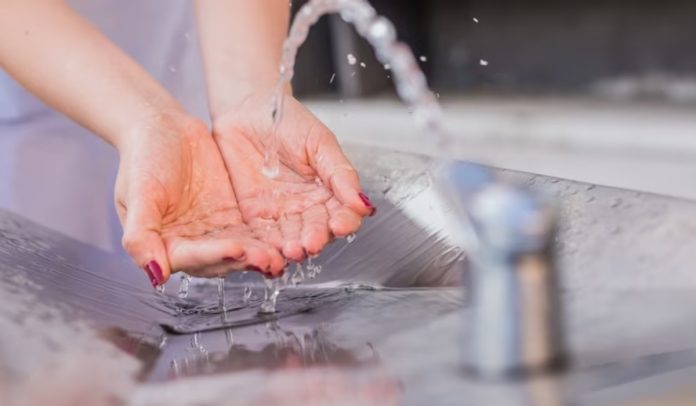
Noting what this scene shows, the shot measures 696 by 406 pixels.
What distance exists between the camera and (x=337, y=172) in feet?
2.65

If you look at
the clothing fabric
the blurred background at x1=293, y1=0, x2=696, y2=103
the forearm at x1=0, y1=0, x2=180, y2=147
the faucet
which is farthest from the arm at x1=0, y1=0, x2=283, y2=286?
the blurred background at x1=293, y1=0, x2=696, y2=103

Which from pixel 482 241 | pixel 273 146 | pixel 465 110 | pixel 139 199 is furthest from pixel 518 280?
pixel 465 110

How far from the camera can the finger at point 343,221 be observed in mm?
752

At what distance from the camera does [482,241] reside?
45cm

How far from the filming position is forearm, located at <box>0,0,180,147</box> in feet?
2.79

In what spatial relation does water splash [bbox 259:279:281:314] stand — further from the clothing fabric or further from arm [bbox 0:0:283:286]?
the clothing fabric

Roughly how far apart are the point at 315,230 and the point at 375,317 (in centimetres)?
11

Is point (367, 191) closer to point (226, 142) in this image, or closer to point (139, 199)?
point (226, 142)

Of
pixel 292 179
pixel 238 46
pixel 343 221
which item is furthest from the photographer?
pixel 238 46

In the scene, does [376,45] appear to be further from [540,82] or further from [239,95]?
[540,82]

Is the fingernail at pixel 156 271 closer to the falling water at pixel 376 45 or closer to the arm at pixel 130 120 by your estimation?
the arm at pixel 130 120

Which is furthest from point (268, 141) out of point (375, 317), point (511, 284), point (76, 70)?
point (511, 284)

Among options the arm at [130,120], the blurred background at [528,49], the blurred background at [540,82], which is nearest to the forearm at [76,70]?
the arm at [130,120]

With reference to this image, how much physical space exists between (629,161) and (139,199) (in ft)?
3.86
